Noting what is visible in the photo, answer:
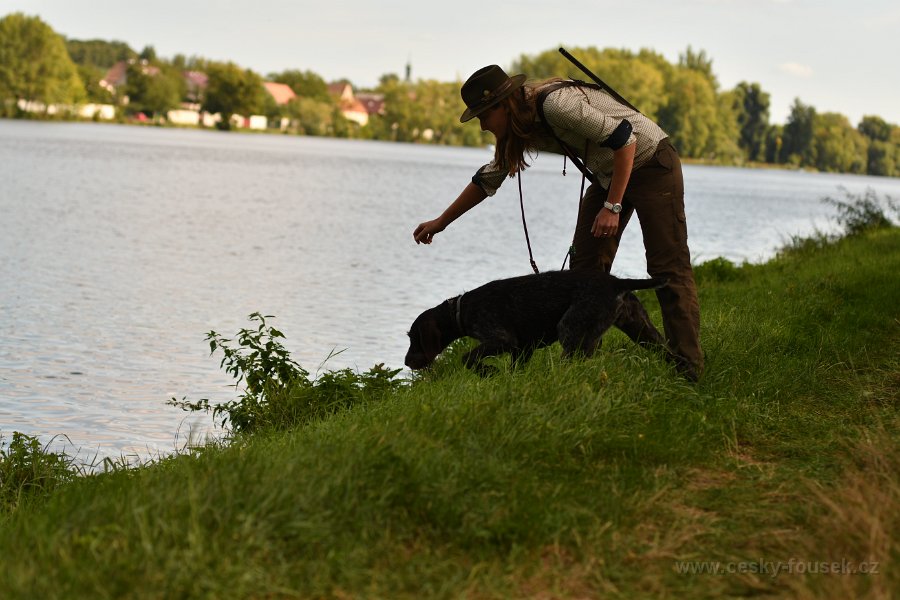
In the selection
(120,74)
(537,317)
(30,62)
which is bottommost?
(537,317)

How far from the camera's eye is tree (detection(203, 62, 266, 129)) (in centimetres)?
14400

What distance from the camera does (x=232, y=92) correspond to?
145500 millimetres

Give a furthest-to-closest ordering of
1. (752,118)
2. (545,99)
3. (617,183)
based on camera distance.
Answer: (752,118) → (617,183) → (545,99)

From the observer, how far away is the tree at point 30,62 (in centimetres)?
10912

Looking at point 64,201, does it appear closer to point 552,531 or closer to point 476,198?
point 476,198

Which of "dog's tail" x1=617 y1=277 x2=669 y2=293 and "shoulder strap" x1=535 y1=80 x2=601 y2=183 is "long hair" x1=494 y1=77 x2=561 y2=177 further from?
"dog's tail" x1=617 y1=277 x2=669 y2=293

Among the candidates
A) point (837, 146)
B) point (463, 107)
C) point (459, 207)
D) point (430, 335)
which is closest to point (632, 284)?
point (459, 207)

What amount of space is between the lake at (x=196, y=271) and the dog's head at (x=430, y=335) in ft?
7.03

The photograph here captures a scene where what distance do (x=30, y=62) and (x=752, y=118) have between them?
10041 cm

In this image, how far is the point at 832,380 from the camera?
6945mm

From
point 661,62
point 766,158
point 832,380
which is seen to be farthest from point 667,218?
point 766,158

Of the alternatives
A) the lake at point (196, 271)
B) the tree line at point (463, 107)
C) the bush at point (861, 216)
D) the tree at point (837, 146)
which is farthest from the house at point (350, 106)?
the bush at point (861, 216)

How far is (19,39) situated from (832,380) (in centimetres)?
11667

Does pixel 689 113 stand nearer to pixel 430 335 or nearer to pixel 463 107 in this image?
pixel 463 107
